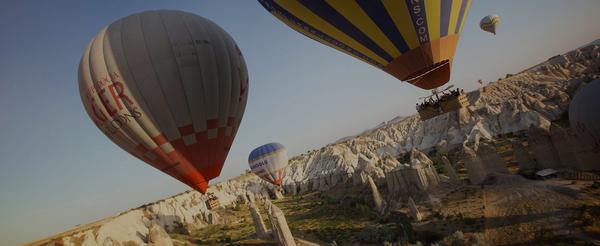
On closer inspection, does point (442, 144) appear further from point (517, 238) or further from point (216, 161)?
point (216, 161)

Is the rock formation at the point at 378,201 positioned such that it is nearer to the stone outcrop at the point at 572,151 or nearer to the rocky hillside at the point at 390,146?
the rocky hillside at the point at 390,146

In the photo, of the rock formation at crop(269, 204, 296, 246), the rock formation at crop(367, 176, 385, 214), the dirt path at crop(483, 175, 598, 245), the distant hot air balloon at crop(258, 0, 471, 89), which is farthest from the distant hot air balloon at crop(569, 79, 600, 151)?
the rock formation at crop(367, 176, 385, 214)

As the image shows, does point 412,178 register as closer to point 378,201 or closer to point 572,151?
point 378,201

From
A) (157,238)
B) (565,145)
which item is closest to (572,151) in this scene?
(565,145)

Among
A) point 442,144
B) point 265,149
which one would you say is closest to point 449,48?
point 265,149

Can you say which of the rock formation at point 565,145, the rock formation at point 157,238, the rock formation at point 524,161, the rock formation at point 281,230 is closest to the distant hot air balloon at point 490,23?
the rock formation at point 524,161
